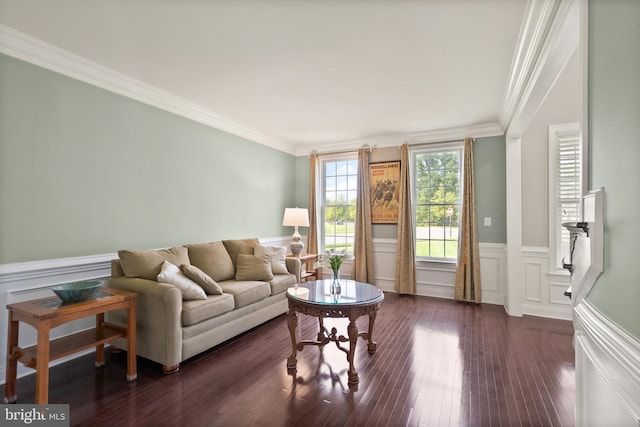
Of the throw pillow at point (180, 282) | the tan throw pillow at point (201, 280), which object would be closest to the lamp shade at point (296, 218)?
the tan throw pillow at point (201, 280)

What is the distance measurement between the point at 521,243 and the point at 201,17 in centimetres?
448

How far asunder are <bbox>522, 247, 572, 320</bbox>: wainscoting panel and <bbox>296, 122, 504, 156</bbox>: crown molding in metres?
1.85

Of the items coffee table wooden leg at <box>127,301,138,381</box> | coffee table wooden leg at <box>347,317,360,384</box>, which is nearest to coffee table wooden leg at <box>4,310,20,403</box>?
coffee table wooden leg at <box>127,301,138,381</box>

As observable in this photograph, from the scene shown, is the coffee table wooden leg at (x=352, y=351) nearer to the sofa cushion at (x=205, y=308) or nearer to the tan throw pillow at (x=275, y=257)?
the sofa cushion at (x=205, y=308)

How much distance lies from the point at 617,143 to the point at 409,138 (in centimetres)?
418

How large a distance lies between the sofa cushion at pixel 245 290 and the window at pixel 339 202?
2377 millimetres

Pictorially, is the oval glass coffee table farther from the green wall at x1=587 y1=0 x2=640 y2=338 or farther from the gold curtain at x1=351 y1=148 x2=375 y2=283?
the gold curtain at x1=351 y1=148 x2=375 y2=283

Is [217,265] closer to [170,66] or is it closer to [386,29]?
[170,66]

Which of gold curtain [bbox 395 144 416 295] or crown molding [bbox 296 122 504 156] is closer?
crown molding [bbox 296 122 504 156]

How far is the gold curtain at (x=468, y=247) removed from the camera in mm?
4492

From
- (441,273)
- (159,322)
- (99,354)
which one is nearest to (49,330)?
(159,322)

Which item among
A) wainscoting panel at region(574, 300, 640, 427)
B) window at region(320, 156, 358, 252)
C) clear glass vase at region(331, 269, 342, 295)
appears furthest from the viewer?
window at region(320, 156, 358, 252)

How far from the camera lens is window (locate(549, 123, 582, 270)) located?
152 inches

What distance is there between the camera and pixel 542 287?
3.98 m
